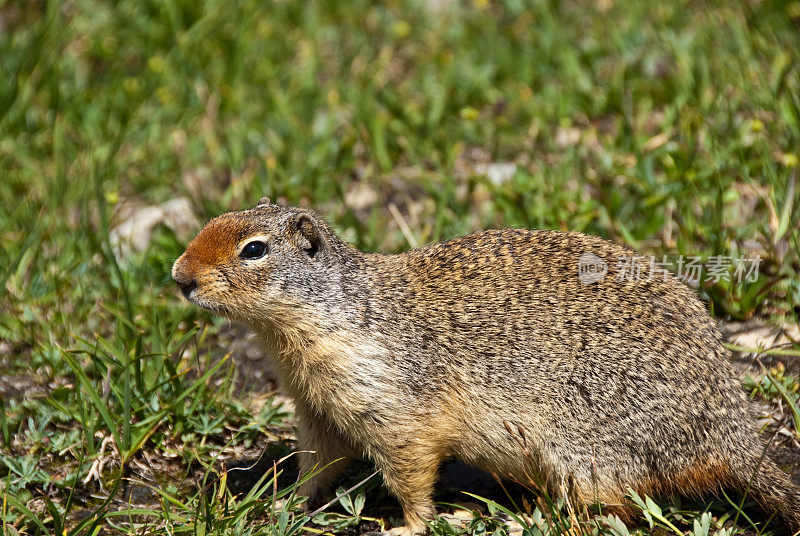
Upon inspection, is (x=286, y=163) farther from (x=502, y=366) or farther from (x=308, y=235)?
(x=502, y=366)

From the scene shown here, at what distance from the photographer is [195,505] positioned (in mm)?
3670

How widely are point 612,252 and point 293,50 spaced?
4.18m

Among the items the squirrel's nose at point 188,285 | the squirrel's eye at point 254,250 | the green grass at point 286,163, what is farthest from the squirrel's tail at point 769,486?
the squirrel's nose at point 188,285

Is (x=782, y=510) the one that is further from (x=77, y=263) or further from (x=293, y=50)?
(x=293, y=50)

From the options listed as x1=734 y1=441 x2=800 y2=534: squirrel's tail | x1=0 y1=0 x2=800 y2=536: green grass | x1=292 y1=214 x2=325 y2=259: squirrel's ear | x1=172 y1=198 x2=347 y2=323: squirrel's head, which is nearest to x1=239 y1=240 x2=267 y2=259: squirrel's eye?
x1=172 y1=198 x2=347 y2=323: squirrel's head

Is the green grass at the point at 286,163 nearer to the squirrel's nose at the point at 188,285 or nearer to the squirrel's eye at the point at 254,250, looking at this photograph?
the squirrel's nose at the point at 188,285

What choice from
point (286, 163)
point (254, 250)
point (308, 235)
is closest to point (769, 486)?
point (308, 235)

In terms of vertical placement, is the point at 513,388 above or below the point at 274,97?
below

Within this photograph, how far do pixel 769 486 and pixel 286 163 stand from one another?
3.62 m

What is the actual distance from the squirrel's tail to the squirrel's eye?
2.07 m

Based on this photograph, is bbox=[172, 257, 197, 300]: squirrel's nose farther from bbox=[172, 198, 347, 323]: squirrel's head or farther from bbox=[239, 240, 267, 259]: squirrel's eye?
bbox=[239, 240, 267, 259]: squirrel's eye

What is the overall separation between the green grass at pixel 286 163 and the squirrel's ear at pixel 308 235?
728mm

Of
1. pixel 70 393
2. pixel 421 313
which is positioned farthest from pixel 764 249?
pixel 70 393

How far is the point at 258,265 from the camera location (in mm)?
3592
